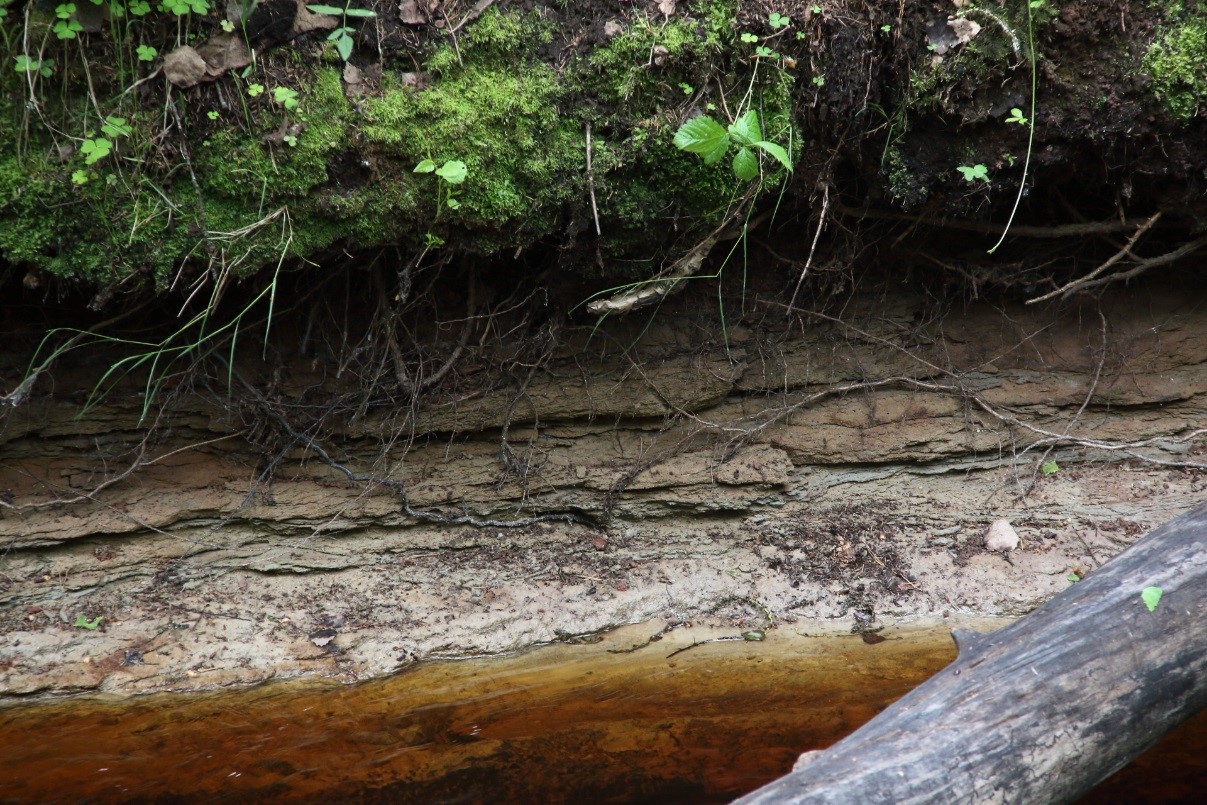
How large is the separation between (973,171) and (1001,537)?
1.53 metres

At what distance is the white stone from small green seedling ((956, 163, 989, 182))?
1.47 m

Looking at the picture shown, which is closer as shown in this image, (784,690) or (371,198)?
(371,198)

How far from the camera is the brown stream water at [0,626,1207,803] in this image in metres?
2.67

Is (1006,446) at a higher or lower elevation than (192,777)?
higher

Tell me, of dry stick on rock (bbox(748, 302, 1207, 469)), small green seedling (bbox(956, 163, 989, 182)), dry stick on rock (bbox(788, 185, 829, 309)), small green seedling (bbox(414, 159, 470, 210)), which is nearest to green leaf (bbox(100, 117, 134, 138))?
small green seedling (bbox(414, 159, 470, 210))

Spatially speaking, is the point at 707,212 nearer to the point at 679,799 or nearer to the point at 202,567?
the point at 679,799

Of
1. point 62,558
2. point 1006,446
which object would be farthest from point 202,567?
point 1006,446

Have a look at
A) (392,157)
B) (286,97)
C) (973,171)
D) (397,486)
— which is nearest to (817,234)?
(973,171)

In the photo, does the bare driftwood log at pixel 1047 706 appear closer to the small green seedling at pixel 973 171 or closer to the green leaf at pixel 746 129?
the small green seedling at pixel 973 171

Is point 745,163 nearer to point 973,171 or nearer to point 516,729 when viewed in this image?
point 973,171

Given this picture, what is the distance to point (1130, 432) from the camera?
3768 mm

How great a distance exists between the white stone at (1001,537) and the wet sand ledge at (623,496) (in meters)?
0.03

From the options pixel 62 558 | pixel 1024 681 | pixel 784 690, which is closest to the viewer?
pixel 1024 681

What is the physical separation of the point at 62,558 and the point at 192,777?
120cm
